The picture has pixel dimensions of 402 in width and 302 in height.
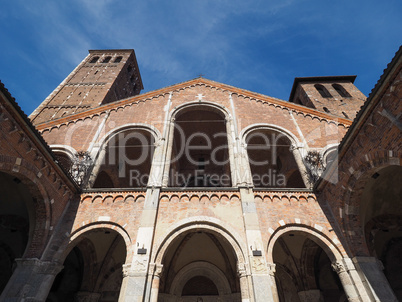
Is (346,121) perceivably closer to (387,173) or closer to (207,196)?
(387,173)

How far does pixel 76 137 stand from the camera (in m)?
12.1

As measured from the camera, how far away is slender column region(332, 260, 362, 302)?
22.7ft

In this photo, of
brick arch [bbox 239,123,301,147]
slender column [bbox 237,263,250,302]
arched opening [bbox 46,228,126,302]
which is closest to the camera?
slender column [bbox 237,263,250,302]

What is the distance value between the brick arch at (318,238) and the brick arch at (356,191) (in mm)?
458

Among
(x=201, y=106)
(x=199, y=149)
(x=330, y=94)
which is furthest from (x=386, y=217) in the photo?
(x=330, y=94)

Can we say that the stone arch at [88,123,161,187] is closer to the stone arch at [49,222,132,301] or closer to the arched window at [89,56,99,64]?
the stone arch at [49,222,132,301]

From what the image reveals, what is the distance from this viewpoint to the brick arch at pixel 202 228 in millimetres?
7500

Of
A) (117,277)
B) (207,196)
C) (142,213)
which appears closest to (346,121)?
(207,196)

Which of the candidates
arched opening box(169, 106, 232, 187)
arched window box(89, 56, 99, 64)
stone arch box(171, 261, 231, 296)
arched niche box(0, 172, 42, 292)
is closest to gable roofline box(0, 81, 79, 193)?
arched niche box(0, 172, 42, 292)

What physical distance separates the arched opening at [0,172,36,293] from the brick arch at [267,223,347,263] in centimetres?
837

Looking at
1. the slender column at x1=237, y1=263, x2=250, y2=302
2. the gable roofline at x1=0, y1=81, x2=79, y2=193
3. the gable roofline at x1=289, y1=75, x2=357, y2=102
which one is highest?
the gable roofline at x1=289, y1=75, x2=357, y2=102

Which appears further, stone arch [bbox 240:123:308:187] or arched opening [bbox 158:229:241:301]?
stone arch [bbox 240:123:308:187]

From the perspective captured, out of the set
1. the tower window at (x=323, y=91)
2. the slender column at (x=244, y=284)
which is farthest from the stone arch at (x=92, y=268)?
the tower window at (x=323, y=91)

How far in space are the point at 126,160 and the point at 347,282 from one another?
1243cm
